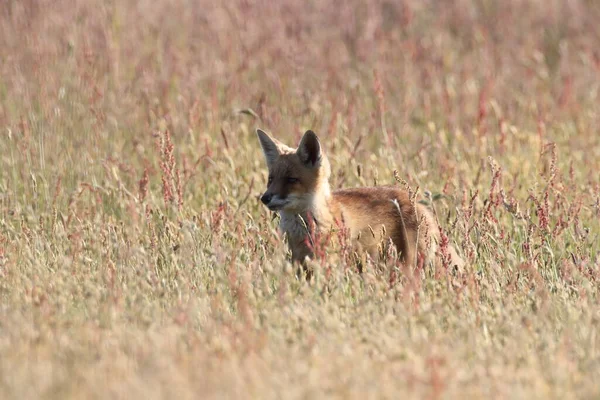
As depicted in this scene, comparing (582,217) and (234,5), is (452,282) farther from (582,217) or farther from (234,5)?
(234,5)

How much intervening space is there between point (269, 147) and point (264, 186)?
1.61 ft

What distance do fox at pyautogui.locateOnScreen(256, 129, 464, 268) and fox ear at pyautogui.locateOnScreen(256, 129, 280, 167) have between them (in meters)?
0.20

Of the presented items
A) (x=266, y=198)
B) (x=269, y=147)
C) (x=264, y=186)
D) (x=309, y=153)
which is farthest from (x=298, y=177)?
(x=264, y=186)

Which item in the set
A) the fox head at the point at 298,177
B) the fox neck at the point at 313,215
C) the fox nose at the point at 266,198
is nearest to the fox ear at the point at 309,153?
the fox head at the point at 298,177

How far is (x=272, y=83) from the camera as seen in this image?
975cm

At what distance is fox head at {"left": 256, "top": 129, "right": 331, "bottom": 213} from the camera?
6.69 m

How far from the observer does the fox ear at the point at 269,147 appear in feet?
23.6

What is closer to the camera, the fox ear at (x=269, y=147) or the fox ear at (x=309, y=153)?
the fox ear at (x=309, y=153)

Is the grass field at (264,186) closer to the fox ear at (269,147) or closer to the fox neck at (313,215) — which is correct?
the fox neck at (313,215)

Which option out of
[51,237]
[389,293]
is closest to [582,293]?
[389,293]

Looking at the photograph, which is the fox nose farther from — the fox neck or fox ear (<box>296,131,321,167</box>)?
fox ear (<box>296,131,321,167</box>)

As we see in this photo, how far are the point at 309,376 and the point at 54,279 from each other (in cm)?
193

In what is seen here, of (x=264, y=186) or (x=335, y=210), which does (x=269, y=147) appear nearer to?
(x=264, y=186)

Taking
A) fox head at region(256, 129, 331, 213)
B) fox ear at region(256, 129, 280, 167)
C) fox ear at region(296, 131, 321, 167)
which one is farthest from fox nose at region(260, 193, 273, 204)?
fox ear at region(256, 129, 280, 167)
